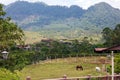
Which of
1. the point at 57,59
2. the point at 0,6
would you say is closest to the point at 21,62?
the point at 0,6

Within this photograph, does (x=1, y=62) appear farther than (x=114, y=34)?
No

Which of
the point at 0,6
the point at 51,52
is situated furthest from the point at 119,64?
the point at 51,52

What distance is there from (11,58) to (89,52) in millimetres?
36017

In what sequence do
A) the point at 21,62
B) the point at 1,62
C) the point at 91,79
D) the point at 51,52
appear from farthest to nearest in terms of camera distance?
1. the point at 51,52
2. the point at 21,62
3. the point at 1,62
4. the point at 91,79

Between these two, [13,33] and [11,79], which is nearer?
[11,79]

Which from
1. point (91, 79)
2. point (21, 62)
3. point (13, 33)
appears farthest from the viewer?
point (21, 62)

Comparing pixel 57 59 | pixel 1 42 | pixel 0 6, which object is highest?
pixel 0 6

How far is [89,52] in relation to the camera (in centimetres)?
5934

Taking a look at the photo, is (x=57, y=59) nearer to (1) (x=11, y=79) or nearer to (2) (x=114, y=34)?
(2) (x=114, y=34)

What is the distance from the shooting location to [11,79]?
16.3 m

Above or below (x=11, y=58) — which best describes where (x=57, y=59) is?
below

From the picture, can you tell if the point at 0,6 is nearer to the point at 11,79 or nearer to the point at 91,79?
the point at 11,79

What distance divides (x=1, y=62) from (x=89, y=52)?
3728 centimetres

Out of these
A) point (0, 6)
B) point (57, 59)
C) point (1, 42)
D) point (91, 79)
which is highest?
point (0, 6)
